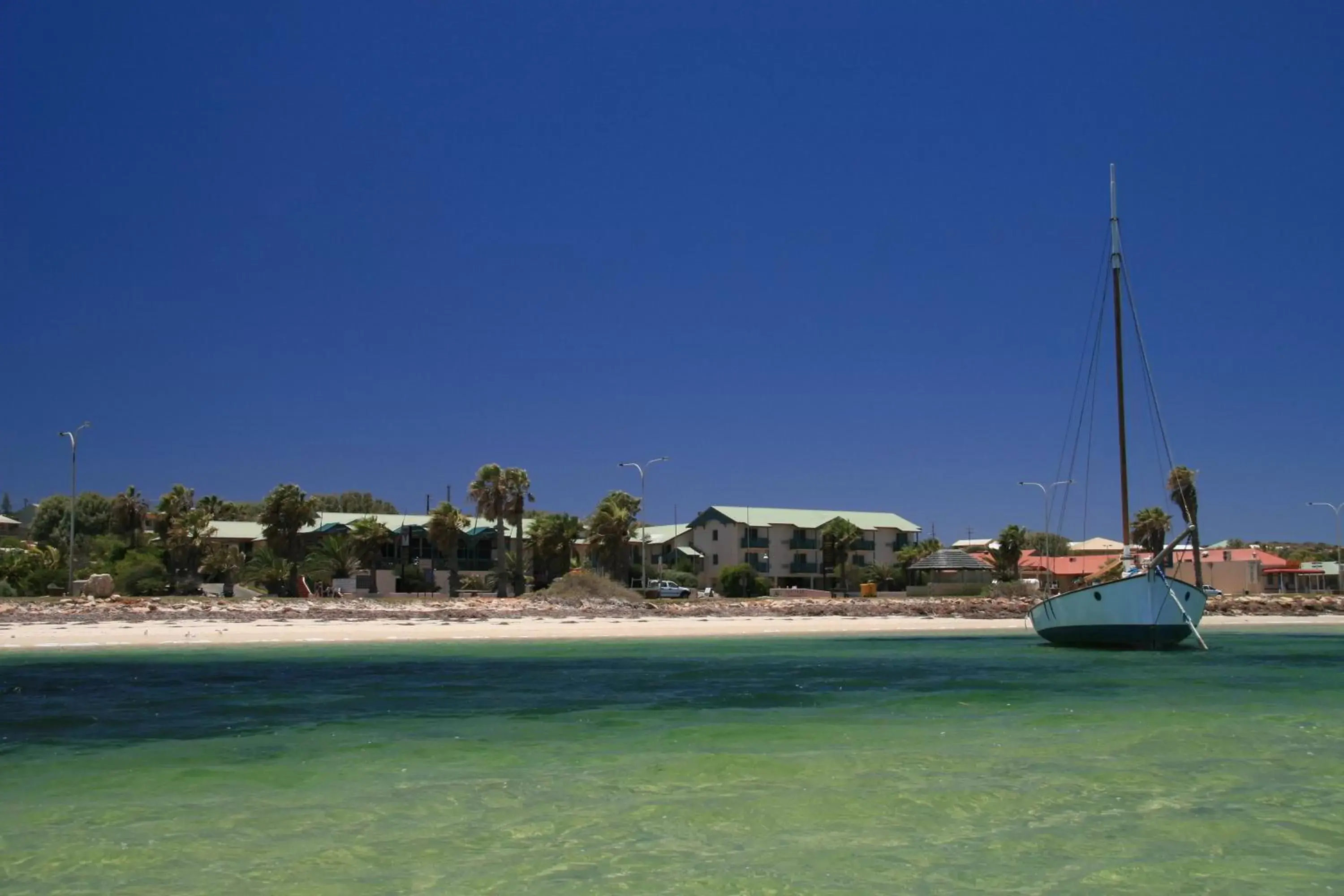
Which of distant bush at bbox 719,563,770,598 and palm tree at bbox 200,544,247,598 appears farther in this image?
distant bush at bbox 719,563,770,598

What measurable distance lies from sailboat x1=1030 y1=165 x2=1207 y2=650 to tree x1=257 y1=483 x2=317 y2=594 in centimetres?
4690

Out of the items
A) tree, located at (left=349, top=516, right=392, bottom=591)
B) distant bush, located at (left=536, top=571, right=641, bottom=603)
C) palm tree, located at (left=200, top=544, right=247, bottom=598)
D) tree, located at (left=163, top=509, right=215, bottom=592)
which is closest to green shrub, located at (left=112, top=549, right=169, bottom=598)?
tree, located at (left=163, top=509, right=215, bottom=592)

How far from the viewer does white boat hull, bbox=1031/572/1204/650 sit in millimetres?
35469

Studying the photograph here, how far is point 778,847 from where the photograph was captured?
432 inches

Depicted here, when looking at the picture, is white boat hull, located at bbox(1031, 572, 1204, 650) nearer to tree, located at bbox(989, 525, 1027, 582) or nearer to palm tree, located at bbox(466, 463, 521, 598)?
palm tree, located at bbox(466, 463, 521, 598)

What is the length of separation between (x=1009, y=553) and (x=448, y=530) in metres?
48.5

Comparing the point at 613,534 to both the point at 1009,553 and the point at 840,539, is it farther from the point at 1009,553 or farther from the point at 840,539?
the point at 1009,553

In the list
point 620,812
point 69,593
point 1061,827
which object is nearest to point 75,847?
point 620,812

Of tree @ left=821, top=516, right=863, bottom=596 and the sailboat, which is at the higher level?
tree @ left=821, top=516, right=863, bottom=596

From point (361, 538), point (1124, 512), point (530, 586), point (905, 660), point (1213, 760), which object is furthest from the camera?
point (530, 586)

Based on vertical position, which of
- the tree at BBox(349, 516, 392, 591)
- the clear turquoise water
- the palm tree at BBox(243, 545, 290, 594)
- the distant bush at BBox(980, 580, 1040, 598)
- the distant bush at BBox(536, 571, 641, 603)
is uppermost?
the tree at BBox(349, 516, 392, 591)

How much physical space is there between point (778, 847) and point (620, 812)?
2.28 m

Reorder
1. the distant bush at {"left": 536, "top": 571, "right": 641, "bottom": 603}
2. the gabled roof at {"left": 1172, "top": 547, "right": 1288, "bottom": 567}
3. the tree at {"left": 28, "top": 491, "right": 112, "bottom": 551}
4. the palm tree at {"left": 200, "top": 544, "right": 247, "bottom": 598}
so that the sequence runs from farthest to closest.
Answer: the tree at {"left": 28, "top": 491, "right": 112, "bottom": 551}
the gabled roof at {"left": 1172, "top": 547, "right": 1288, "bottom": 567}
the palm tree at {"left": 200, "top": 544, "right": 247, "bottom": 598}
the distant bush at {"left": 536, "top": 571, "right": 641, "bottom": 603}

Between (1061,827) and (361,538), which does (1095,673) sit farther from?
(361,538)
